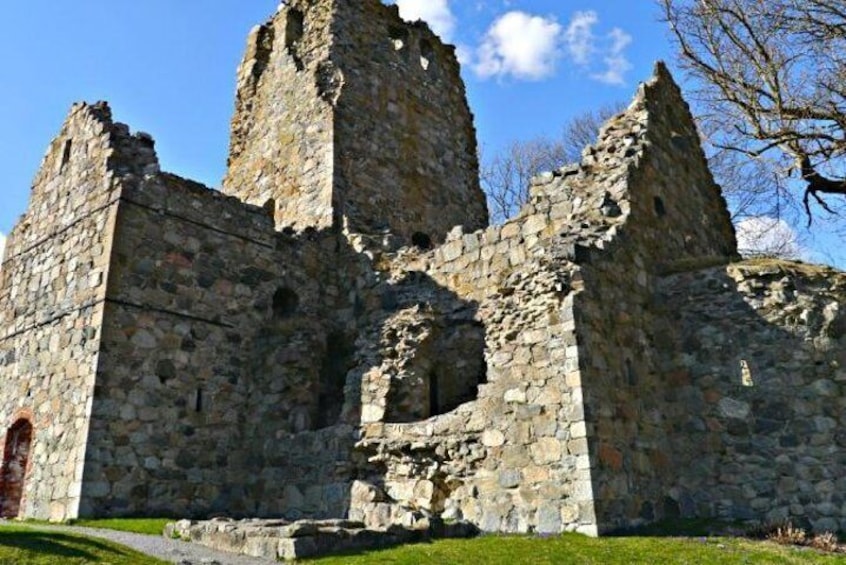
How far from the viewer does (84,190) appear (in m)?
15.3

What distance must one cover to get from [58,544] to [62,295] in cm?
724

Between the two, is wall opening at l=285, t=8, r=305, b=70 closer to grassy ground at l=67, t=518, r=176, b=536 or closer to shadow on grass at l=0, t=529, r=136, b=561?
grassy ground at l=67, t=518, r=176, b=536

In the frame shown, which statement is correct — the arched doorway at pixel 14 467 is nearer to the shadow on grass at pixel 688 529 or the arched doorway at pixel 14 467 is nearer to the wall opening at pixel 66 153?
the wall opening at pixel 66 153

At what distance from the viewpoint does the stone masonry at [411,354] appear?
37.2 feet

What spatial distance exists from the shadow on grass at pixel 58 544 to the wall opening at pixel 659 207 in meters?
10.3

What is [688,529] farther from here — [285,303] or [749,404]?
[285,303]

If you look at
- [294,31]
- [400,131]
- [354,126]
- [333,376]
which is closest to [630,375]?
[333,376]

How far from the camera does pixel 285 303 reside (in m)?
16.5

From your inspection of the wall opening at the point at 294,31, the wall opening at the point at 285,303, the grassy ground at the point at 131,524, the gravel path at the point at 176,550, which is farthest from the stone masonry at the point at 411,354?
the wall opening at the point at 294,31

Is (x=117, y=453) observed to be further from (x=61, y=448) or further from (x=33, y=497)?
(x=33, y=497)

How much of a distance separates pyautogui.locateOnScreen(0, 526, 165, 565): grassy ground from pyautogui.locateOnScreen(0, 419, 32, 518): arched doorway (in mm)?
5468

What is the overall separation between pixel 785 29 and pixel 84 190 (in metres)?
14.7

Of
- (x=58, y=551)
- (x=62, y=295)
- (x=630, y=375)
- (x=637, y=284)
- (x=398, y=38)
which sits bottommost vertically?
(x=58, y=551)

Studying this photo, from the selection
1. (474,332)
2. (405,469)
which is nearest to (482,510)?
(405,469)
